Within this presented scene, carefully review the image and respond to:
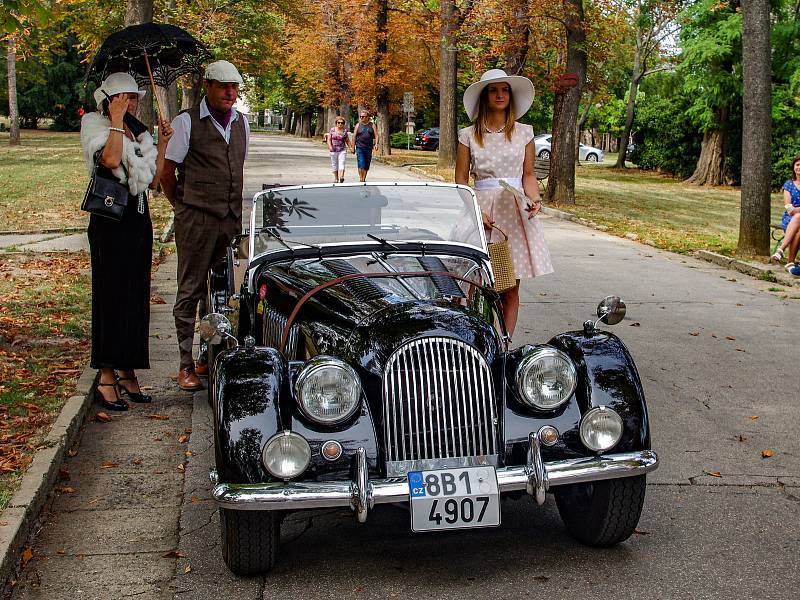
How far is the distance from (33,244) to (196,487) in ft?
35.5

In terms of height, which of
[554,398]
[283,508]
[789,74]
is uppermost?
[789,74]

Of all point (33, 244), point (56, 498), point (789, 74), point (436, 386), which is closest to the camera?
point (436, 386)

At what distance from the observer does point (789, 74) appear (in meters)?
32.5

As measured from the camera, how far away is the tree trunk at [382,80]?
49.8m

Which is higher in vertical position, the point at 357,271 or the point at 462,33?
the point at 462,33

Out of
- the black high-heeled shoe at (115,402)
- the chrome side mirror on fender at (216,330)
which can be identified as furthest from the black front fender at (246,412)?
the black high-heeled shoe at (115,402)

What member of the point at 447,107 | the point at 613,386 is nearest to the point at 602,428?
the point at 613,386

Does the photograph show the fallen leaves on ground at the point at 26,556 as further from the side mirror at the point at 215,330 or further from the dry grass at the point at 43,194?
the dry grass at the point at 43,194

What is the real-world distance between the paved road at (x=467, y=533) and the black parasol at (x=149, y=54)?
2284mm

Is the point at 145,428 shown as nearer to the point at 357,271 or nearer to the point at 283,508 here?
the point at 357,271

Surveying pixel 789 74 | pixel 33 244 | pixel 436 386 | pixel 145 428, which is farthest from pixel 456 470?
pixel 789 74

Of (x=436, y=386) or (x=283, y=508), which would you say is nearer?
(x=283, y=508)

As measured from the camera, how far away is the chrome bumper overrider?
3939 mm

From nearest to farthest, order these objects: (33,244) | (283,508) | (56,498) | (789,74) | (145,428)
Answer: (283,508), (56,498), (145,428), (33,244), (789,74)
